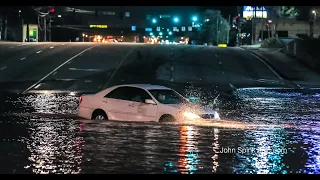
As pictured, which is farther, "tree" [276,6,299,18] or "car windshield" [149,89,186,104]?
"tree" [276,6,299,18]

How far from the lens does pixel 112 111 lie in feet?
52.7

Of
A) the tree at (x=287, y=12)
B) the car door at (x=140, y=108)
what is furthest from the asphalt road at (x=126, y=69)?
the tree at (x=287, y=12)

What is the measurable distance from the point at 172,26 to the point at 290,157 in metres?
133

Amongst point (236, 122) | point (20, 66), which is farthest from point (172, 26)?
point (236, 122)

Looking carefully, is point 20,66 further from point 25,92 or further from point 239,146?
point 239,146

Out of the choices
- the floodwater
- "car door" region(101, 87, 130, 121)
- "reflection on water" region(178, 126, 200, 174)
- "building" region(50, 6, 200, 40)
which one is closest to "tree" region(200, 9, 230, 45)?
"building" region(50, 6, 200, 40)

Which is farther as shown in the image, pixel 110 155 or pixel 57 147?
pixel 57 147

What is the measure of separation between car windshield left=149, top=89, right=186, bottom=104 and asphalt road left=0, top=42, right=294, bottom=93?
1139 centimetres

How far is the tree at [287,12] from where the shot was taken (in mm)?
121312

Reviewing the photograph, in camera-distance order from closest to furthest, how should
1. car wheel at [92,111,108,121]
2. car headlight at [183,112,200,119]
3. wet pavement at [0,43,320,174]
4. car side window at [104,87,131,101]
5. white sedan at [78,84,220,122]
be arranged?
1. wet pavement at [0,43,320,174]
2. car headlight at [183,112,200,119]
3. white sedan at [78,84,220,122]
4. car side window at [104,87,131,101]
5. car wheel at [92,111,108,121]

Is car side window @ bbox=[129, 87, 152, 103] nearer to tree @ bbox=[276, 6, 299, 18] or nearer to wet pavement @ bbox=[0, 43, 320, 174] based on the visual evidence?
wet pavement @ bbox=[0, 43, 320, 174]

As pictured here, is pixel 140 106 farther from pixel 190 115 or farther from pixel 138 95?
pixel 190 115

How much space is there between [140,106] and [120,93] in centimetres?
90

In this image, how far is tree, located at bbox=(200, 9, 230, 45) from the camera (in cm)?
12188
